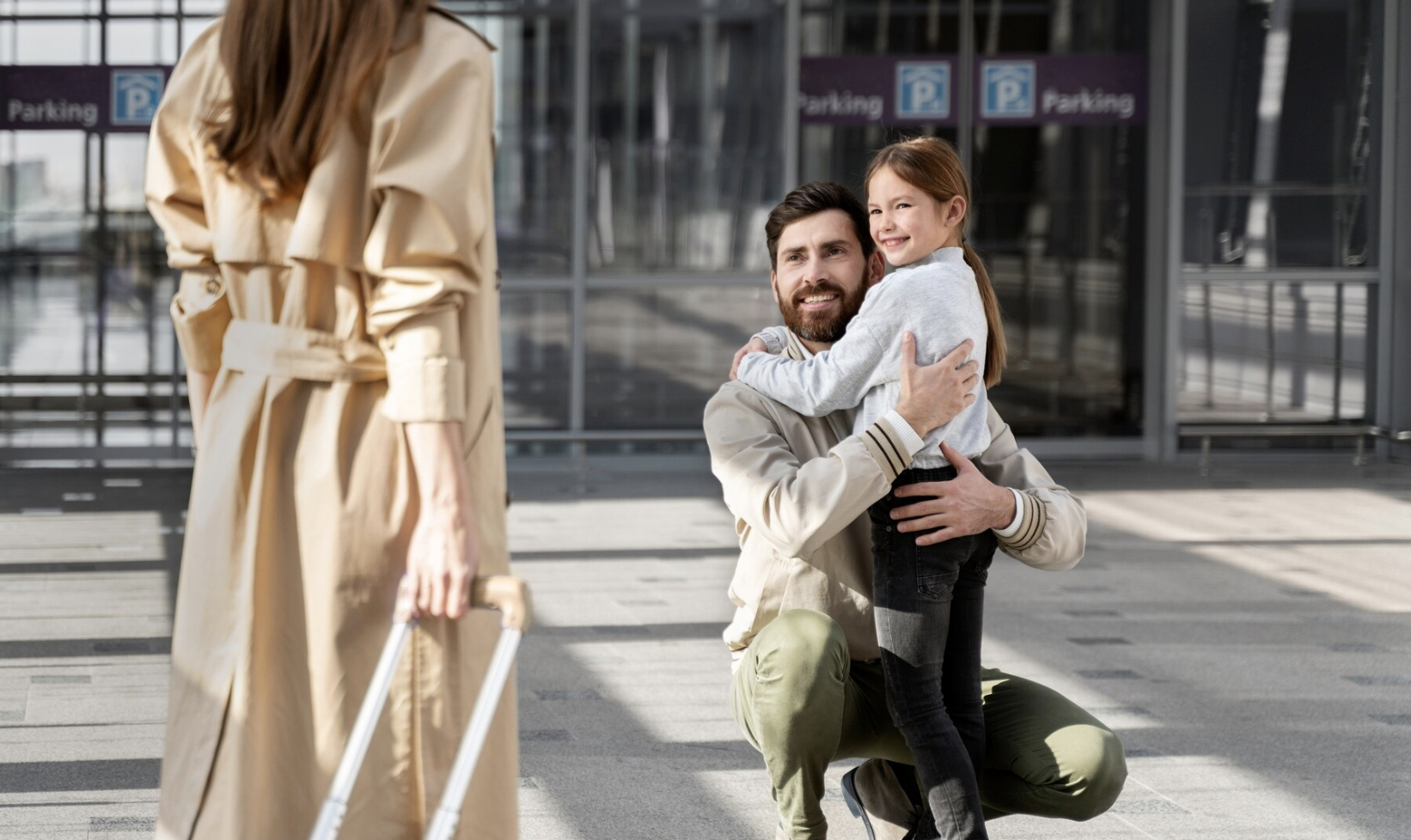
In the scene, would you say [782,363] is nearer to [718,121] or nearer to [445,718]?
[445,718]

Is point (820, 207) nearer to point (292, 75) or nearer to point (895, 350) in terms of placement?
point (895, 350)

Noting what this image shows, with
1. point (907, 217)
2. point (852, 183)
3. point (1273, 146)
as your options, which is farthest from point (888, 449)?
point (1273, 146)

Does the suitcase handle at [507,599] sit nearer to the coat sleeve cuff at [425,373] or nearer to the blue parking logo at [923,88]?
the coat sleeve cuff at [425,373]

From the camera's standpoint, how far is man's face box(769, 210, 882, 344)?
3562 mm

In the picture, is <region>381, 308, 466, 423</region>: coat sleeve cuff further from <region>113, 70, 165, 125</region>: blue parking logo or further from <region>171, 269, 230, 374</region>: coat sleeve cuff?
<region>113, 70, 165, 125</region>: blue parking logo

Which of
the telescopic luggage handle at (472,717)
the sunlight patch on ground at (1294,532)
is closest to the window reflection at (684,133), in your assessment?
the sunlight patch on ground at (1294,532)

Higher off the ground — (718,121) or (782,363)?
(718,121)

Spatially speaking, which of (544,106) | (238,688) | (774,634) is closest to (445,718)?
(238,688)

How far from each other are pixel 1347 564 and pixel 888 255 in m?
6.03

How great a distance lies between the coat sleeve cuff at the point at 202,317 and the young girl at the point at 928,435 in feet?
4.33

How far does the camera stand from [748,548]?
11.6ft

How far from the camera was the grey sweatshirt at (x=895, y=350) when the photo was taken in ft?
10.6

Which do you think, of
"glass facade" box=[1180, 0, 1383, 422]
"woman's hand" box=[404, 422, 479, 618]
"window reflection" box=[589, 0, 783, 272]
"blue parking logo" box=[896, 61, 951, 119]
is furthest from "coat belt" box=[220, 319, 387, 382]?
"glass facade" box=[1180, 0, 1383, 422]

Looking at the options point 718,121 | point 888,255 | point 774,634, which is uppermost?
point 718,121
